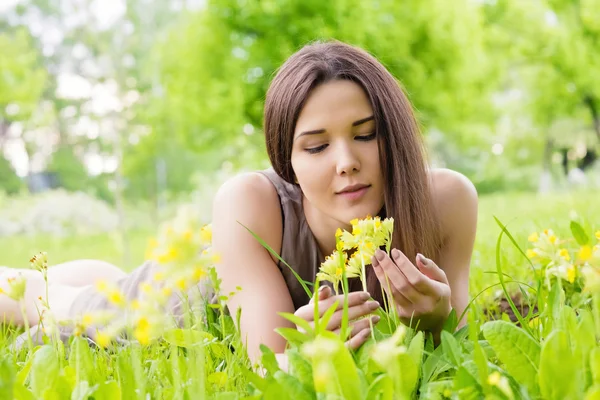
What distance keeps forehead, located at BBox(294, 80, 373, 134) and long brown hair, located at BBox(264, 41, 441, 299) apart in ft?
0.06

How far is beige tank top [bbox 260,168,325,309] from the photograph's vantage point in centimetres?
204

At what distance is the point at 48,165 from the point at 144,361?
25.2 metres

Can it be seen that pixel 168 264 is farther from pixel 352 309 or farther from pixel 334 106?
pixel 334 106

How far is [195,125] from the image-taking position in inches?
461


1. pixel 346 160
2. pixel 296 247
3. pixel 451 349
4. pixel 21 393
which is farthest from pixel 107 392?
pixel 296 247

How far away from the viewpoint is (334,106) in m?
1.71

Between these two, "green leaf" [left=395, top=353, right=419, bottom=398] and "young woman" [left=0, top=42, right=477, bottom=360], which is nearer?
"green leaf" [left=395, top=353, right=419, bottom=398]

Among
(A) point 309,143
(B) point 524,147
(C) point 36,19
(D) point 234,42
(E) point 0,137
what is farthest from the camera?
(C) point 36,19

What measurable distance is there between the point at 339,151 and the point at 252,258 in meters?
0.39

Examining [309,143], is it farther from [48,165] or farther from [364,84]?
[48,165]

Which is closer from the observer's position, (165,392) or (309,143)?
(165,392)

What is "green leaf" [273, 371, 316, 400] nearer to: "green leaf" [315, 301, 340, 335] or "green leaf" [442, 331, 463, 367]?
"green leaf" [315, 301, 340, 335]

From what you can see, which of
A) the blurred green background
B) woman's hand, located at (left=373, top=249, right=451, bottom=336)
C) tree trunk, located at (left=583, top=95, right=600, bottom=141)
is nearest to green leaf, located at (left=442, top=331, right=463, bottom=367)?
woman's hand, located at (left=373, top=249, right=451, bottom=336)

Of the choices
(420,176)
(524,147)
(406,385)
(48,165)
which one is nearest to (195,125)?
(420,176)
